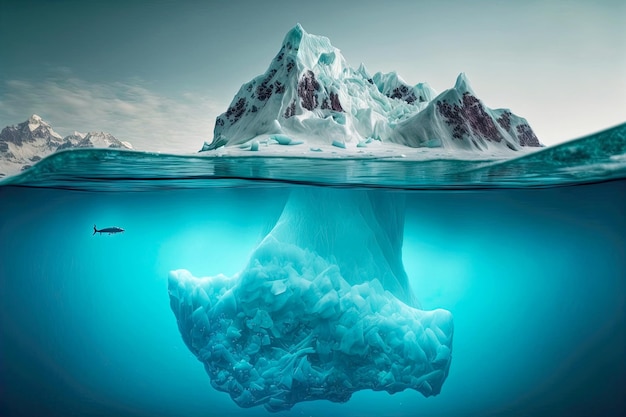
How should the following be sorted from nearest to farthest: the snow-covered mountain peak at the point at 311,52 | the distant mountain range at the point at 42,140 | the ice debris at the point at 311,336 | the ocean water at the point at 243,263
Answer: the distant mountain range at the point at 42,140, the snow-covered mountain peak at the point at 311,52, the ice debris at the point at 311,336, the ocean water at the point at 243,263

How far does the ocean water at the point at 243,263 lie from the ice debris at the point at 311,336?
2.44 metres

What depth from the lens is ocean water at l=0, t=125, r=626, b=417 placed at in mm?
10000

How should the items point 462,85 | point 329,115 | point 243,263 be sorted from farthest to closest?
point 243,263 → point 329,115 → point 462,85

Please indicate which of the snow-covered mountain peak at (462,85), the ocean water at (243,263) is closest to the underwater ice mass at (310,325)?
the ocean water at (243,263)

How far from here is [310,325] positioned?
6453mm

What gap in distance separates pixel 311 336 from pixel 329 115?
A: 4.17 meters

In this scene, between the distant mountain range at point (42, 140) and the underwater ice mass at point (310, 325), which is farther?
the underwater ice mass at point (310, 325)

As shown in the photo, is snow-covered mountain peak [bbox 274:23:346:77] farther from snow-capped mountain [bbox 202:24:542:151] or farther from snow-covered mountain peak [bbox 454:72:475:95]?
snow-covered mountain peak [bbox 454:72:475:95]

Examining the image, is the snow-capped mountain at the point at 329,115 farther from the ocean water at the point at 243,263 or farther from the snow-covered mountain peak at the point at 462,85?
the ocean water at the point at 243,263

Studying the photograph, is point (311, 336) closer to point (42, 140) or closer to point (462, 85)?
point (462, 85)

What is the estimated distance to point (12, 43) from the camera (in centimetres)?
585

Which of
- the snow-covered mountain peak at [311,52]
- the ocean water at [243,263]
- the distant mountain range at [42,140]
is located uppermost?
the snow-covered mountain peak at [311,52]

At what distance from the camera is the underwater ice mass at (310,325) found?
6.39 metres

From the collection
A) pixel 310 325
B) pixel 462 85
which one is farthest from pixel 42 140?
pixel 462 85
